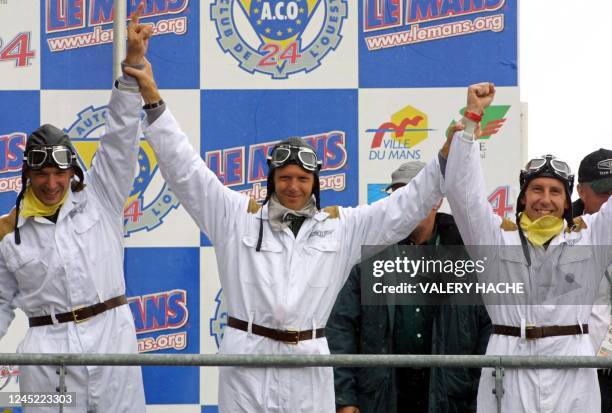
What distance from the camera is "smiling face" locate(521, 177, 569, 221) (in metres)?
4.72

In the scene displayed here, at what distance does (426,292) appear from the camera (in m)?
5.18

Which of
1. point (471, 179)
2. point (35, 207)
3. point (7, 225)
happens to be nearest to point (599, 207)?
point (471, 179)

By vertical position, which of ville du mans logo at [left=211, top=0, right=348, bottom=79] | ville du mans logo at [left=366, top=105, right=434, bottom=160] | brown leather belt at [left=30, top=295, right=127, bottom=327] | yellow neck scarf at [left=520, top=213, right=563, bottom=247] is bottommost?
brown leather belt at [left=30, top=295, right=127, bottom=327]

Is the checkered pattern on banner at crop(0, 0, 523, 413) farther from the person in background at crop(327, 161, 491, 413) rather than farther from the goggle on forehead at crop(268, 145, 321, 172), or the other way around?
the goggle on forehead at crop(268, 145, 321, 172)

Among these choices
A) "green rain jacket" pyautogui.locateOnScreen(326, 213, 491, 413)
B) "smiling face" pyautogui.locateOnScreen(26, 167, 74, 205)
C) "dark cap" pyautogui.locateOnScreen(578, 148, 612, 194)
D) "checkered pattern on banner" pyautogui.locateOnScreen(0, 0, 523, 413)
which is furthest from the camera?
"checkered pattern on banner" pyautogui.locateOnScreen(0, 0, 523, 413)

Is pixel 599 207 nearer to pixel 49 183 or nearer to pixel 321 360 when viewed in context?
pixel 321 360

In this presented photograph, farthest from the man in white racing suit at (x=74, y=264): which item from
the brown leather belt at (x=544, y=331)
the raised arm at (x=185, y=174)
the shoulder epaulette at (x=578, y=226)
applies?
the shoulder epaulette at (x=578, y=226)

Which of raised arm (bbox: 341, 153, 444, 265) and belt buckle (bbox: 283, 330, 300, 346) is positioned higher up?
raised arm (bbox: 341, 153, 444, 265)

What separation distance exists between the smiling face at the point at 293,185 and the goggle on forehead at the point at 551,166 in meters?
0.85

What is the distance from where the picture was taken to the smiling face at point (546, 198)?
472 cm

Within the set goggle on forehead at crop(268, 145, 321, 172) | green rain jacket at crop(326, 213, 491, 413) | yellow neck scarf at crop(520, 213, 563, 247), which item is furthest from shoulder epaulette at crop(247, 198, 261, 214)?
yellow neck scarf at crop(520, 213, 563, 247)

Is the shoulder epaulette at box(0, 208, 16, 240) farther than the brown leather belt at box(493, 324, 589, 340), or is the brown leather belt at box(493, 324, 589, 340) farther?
the shoulder epaulette at box(0, 208, 16, 240)

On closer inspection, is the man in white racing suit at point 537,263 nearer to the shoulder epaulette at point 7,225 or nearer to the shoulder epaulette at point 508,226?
the shoulder epaulette at point 508,226

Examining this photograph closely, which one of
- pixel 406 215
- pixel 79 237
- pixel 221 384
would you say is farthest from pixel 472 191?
pixel 79 237
